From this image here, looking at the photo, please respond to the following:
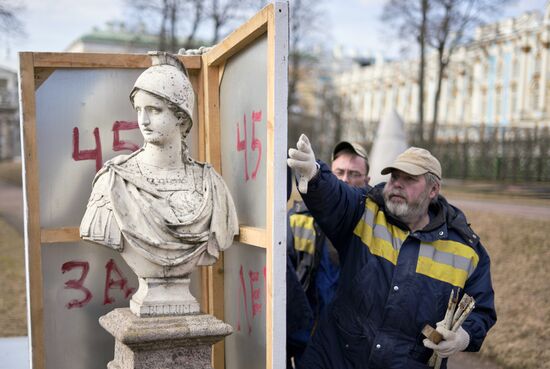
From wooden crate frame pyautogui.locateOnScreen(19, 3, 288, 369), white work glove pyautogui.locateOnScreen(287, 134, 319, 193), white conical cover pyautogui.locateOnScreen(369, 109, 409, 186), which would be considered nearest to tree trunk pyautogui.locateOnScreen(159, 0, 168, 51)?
white conical cover pyautogui.locateOnScreen(369, 109, 409, 186)

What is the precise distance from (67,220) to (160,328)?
111 cm

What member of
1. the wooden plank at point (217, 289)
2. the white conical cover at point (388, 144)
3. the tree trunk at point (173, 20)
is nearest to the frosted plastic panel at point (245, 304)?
the wooden plank at point (217, 289)

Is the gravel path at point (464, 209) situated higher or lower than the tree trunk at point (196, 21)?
lower

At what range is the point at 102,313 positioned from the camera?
407cm

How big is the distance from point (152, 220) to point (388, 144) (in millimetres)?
6019

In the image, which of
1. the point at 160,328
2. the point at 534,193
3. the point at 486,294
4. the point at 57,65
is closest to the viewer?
the point at 160,328

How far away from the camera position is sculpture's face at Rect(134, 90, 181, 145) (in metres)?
3.36

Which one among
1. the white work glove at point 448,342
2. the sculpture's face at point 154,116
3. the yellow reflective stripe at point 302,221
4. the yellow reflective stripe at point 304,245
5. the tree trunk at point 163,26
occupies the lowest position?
the white work glove at point 448,342

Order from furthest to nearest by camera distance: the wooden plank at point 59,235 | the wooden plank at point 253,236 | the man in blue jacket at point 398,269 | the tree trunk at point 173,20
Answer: the tree trunk at point 173,20 < the wooden plank at point 59,235 < the man in blue jacket at point 398,269 < the wooden plank at point 253,236

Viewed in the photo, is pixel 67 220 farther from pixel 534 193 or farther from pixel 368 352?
pixel 534 193

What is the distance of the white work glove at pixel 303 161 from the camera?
10.2 feet

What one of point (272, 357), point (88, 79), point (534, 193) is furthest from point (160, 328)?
point (534, 193)

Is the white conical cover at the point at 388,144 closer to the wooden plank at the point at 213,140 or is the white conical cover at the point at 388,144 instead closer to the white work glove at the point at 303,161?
the wooden plank at the point at 213,140

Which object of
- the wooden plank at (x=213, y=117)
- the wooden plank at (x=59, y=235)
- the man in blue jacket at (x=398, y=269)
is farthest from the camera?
the wooden plank at (x=213, y=117)
